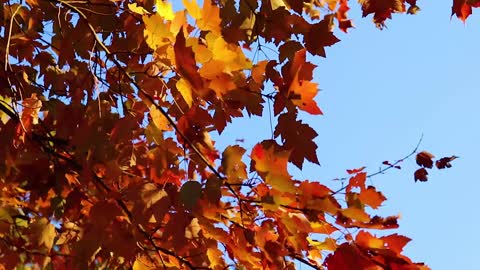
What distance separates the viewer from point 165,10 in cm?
229

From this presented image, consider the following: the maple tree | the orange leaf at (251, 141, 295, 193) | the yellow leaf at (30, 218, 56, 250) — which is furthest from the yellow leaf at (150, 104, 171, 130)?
the yellow leaf at (30, 218, 56, 250)

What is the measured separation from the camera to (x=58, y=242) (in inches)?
126

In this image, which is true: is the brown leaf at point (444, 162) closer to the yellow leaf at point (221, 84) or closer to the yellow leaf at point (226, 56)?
the yellow leaf at point (226, 56)

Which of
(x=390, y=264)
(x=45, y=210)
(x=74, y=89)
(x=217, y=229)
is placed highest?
(x=74, y=89)

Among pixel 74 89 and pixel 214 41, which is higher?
pixel 74 89

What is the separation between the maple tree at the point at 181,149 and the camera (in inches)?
76.8

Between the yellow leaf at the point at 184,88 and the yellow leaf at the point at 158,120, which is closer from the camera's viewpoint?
the yellow leaf at the point at 184,88

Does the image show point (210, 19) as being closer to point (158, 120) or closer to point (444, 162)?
point (158, 120)

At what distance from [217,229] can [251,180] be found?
24 cm

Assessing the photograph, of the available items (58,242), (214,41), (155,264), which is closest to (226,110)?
(214,41)

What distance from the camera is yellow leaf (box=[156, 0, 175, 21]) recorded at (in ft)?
7.38

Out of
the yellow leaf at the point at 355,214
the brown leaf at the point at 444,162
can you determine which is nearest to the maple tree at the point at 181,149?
the yellow leaf at the point at 355,214

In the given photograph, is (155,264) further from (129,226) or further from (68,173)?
(68,173)

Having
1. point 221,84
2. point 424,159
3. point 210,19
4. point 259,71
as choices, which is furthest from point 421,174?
point 221,84
